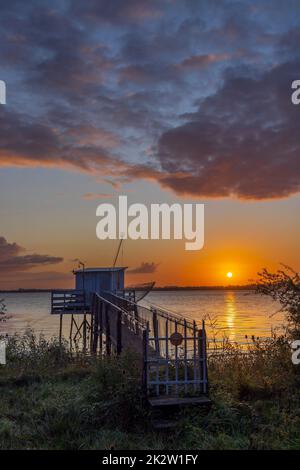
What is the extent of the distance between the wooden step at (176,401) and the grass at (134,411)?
7.2 inches

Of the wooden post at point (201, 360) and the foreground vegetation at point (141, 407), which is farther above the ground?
the wooden post at point (201, 360)

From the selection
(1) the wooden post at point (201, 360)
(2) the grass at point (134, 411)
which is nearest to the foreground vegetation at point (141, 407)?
(2) the grass at point (134, 411)

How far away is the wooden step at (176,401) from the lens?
916cm

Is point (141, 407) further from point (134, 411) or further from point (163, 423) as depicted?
point (163, 423)

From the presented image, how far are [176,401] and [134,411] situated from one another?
834 mm

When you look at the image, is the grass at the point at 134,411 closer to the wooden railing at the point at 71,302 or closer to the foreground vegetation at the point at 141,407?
the foreground vegetation at the point at 141,407

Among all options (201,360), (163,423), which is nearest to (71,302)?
(201,360)

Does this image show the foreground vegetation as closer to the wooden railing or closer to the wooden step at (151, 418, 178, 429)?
the wooden step at (151, 418, 178, 429)

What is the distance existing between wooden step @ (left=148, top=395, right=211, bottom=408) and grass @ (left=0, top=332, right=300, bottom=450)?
18 cm

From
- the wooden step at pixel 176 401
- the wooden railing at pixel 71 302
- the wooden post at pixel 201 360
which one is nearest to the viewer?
the wooden step at pixel 176 401

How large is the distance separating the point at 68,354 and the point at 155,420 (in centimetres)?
815

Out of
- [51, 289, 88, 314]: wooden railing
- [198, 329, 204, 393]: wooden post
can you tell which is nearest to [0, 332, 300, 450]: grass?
[198, 329, 204, 393]: wooden post
